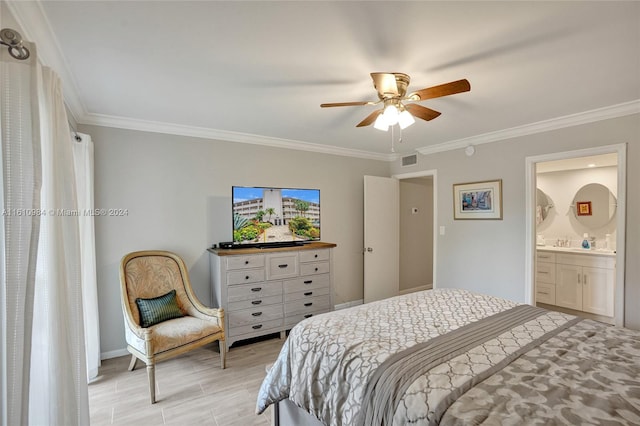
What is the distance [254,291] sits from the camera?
3.40 meters

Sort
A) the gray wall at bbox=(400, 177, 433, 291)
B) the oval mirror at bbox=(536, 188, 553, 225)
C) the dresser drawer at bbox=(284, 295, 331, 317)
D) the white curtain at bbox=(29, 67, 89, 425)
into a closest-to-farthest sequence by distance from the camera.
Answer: the white curtain at bbox=(29, 67, 89, 425) < the dresser drawer at bbox=(284, 295, 331, 317) < the oval mirror at bbox=(536, 188, 553, 225) < the gray wall at bbox=(400, 177, 433, 291)

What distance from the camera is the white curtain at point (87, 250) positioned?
8.74ft

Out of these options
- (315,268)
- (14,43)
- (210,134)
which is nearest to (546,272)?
(315,268)

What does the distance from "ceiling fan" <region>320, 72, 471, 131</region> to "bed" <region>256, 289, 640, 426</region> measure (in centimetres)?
131

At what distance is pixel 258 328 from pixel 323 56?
275 cm

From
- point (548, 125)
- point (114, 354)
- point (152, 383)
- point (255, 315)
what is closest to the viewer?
point (152, 383)

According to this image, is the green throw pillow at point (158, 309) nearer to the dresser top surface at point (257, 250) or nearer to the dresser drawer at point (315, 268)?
the dresser top surface at point (257, 250)

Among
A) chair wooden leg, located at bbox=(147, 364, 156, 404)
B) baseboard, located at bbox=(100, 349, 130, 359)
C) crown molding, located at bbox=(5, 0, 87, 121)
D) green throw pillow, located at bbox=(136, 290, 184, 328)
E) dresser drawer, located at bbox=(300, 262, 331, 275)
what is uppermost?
crown molding, located at bbox=(5, 0, 87, 121)

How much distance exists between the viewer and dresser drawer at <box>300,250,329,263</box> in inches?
147

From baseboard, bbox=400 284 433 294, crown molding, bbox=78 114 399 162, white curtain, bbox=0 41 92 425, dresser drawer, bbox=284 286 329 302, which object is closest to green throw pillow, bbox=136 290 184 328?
dresser drawer, bbox=284 286 329 302

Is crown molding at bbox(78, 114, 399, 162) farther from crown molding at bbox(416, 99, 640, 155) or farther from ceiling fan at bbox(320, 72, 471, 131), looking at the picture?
ceiling fan at bbox(320, 72, 471, 131)

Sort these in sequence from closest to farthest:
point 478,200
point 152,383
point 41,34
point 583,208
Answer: point 41,34, point 152,383, point 478,200, point 583,208

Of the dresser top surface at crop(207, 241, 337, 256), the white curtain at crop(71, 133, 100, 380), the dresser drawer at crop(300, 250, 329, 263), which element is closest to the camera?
the white curtain at crop(71, 133, 100, 380)

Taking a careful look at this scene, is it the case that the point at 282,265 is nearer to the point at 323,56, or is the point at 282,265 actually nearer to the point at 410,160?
the point at 323,56
